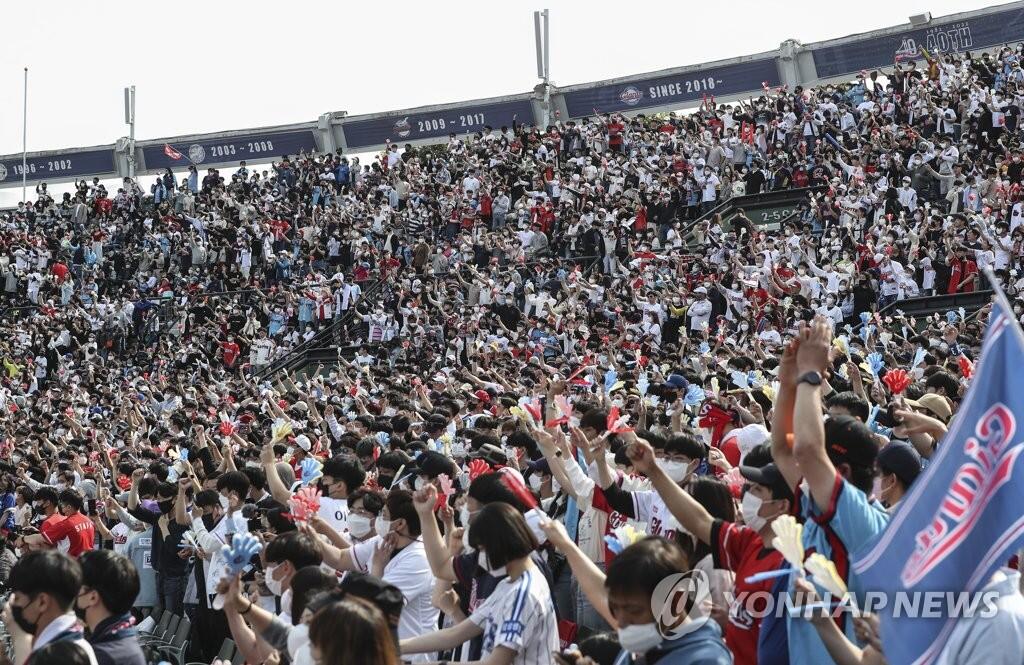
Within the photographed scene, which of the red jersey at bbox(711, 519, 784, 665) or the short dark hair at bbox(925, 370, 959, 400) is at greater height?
the short dark hair at bbox(925, 370, 959, 400)

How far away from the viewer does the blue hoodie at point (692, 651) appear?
12.0 ft

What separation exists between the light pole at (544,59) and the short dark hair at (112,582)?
3491cm

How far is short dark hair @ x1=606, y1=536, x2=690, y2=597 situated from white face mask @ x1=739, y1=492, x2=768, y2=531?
106cm

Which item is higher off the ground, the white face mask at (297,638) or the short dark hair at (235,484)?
the short dark hair at (235,484)

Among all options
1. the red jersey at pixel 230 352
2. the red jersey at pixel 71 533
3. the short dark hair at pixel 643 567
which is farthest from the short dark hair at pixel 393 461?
the red jersey at pixel 230 352

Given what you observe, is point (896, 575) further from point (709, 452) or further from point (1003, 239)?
point (1003, 239)

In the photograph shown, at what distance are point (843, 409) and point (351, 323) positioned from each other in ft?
73.4

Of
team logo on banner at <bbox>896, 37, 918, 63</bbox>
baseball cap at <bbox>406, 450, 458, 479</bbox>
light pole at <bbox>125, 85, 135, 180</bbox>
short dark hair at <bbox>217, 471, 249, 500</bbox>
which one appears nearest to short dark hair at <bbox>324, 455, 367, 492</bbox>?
baseball cap at <bbox>406, 450, 458, 479</bbox>

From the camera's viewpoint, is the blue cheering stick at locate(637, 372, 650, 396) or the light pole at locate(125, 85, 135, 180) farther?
the light pole at locate(125, 85, 135, 180)

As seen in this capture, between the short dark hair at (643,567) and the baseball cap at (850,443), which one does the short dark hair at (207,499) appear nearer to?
the baseball cap at (850,443)

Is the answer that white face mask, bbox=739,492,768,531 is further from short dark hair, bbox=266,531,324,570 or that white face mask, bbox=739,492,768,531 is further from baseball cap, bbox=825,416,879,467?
short dark hair, bbox=266,531,324,570

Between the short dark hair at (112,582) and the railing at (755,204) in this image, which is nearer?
the short dark hair at (112,582)

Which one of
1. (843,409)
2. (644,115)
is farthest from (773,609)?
(644,115)

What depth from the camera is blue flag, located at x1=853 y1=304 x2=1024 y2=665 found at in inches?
131
